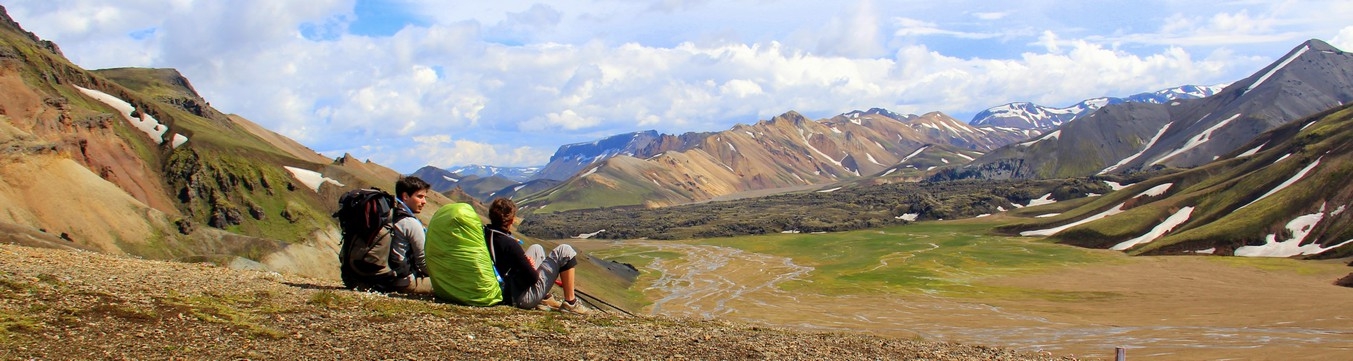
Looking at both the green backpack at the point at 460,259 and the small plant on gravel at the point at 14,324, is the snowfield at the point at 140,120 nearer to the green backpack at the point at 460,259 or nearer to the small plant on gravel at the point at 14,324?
the green backpack at the point at 460,259

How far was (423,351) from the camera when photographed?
13.9 meters

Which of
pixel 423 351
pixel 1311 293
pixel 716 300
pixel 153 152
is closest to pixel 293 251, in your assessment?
pixel 153 152

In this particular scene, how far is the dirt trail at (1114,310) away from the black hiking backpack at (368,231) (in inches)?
1521

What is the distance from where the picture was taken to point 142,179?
77.6 m

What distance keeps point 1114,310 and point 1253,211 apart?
78972 mm

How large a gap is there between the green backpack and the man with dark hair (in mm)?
606

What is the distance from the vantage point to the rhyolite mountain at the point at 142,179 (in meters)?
57.6

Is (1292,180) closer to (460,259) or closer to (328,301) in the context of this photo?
(460,259)

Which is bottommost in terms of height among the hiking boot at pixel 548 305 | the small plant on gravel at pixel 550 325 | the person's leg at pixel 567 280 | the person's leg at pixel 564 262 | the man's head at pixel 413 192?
the small plant on gravel at pixel 550 325

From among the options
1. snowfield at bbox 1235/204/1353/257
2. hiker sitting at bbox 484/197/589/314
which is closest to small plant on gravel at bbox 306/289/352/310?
hiker sitting at bbox 484/197/589/314

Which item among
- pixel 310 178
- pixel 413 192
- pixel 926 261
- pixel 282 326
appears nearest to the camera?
pixel 282 326

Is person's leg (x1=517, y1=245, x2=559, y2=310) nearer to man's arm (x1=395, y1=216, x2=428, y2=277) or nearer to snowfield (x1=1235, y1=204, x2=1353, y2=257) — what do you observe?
man's arm (x1=395, y1=216, x2=428, y2=277)

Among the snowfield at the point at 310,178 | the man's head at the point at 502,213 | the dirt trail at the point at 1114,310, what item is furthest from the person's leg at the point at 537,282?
the snowfield at the point at 310,178

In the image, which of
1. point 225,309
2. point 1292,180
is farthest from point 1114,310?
point 1292,180
